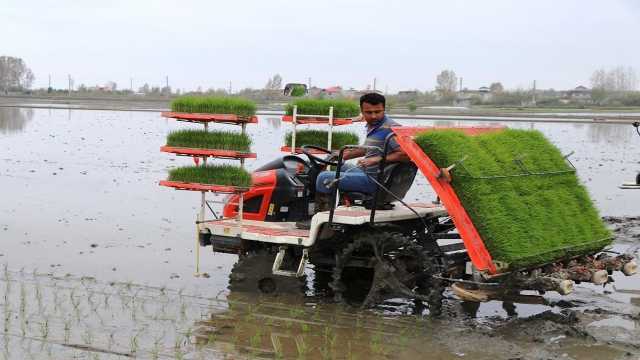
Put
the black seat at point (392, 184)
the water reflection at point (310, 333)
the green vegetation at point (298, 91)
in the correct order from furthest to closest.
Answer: the green vegetation at point (298, 91) < the black seat at point (392, 184) < the water reflection at point (310, 333)

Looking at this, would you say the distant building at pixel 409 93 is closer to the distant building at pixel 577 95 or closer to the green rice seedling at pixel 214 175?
the distant building at pixel 577 95

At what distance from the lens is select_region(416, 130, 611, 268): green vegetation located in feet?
25.4

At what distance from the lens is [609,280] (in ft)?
27.5

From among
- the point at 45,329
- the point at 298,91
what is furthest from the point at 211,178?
the point at 298,91

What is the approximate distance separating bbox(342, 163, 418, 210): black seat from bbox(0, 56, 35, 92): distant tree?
376ft

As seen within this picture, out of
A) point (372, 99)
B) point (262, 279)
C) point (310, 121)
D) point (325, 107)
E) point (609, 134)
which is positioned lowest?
point (262, 279)

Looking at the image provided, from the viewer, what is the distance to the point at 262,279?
948 cm

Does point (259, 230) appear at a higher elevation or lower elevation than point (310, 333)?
higher

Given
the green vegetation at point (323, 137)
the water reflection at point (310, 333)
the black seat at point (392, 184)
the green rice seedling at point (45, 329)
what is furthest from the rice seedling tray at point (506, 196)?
the green rice seedling at point (45, 329)

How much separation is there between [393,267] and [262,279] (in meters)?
1.63

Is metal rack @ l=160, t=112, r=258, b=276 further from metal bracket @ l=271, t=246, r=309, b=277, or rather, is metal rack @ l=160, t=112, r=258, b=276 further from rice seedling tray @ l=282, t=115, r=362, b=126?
rice seedling tray @ l=282, t=115, r=362, b=126

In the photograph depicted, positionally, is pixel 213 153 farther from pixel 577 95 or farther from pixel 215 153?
pixel 577 95

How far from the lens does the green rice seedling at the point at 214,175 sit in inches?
358

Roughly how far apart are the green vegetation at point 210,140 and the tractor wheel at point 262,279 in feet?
3.90
